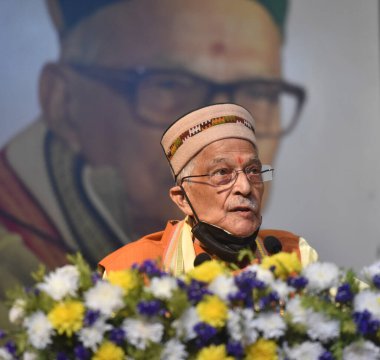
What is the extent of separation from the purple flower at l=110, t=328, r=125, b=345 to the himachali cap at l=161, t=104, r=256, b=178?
1.10 metres

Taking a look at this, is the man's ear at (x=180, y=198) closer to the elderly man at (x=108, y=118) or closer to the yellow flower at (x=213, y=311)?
the yellow flower at (x=213, y=311)

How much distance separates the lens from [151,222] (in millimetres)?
6418

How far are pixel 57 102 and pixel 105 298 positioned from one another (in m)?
4.34

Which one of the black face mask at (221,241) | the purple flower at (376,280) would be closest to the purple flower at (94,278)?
the purple flower at (376,280)

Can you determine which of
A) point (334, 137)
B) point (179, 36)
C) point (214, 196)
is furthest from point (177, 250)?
point (334, 137)

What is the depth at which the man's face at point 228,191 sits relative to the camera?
112 inches

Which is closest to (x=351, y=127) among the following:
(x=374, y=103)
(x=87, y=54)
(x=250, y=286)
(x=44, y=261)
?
(x=374, y=103)

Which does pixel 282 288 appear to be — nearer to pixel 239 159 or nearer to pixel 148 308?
pixel 148 308

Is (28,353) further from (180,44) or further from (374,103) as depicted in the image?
(374,103)

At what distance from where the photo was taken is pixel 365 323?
2084 millimetres

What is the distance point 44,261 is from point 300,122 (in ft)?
7.01

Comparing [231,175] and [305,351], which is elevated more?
[231,175]

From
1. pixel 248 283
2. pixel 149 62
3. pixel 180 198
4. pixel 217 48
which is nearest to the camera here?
pixel 248 283

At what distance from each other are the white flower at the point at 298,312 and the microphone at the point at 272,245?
2.59 feet
